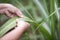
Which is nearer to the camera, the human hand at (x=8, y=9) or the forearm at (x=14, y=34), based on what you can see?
the forearm at (x=14, y=34)

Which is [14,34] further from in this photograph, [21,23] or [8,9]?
[8,9]

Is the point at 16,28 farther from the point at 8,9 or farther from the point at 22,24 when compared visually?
the point at 8,9

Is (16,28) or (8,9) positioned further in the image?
(8,9)

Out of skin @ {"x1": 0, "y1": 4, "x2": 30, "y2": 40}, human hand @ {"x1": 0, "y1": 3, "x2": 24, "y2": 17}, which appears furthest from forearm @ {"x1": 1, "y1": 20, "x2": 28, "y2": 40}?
human hand @ {"x1": 0, "y1": 3, "x2": 24, "y2": 17}

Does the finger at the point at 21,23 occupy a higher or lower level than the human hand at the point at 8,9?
lower

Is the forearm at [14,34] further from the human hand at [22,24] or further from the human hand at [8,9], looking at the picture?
the human hand at [8,9]

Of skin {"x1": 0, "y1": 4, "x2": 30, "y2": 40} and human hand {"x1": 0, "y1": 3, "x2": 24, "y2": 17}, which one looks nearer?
skin {"x1": 0, "y1": 4, "x2": 30, "y2": 40}

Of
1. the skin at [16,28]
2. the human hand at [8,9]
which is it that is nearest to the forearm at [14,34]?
the skin at [16,28]

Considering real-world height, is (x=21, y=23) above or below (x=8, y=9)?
below

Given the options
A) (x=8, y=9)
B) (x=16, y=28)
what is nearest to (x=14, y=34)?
(x=16, y=28)

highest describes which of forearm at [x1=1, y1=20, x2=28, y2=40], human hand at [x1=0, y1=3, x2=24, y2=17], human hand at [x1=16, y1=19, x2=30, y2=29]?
human hand at [x1=0, y1=3, x2=24, y2=17]

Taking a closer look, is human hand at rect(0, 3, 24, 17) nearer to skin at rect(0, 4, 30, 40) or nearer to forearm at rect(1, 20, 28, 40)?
skin at rect(0, 4, 30, 40)

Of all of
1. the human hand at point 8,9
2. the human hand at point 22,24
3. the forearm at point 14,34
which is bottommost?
the forearm at point 14,34

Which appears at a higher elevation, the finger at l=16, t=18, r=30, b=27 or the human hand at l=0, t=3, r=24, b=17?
the human hand at l=0, t=3, r=24, b=17
